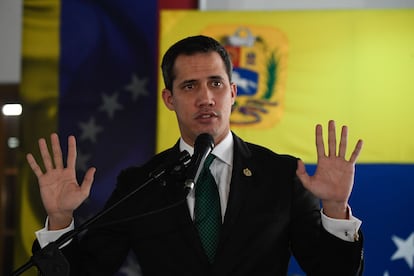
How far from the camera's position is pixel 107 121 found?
9.67ft

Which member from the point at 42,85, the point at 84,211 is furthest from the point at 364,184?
the point at 42,85

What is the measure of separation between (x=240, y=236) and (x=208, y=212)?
114 millimetres

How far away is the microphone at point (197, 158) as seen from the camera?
3.25 ft

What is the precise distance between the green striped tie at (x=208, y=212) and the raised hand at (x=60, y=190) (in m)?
0.31

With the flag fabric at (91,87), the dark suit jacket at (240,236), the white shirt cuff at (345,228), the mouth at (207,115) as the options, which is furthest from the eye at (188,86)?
the flag fabric at (91,87)

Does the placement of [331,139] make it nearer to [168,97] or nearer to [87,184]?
[168,97]

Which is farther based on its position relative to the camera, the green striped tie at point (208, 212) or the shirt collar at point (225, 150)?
the shirt collar at point (225, 150)

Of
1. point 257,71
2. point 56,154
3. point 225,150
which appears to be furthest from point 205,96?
point 257,71

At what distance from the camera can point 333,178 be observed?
1260 millimetres

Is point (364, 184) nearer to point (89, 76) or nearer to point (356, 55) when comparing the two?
point (356, 55)

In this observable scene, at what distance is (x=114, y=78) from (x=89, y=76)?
0.51 ft

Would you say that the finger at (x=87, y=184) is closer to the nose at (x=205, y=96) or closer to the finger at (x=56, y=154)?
the finger at (x=56, y=154)

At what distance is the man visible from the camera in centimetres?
125

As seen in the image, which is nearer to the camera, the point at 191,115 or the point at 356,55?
the point at 191,115
